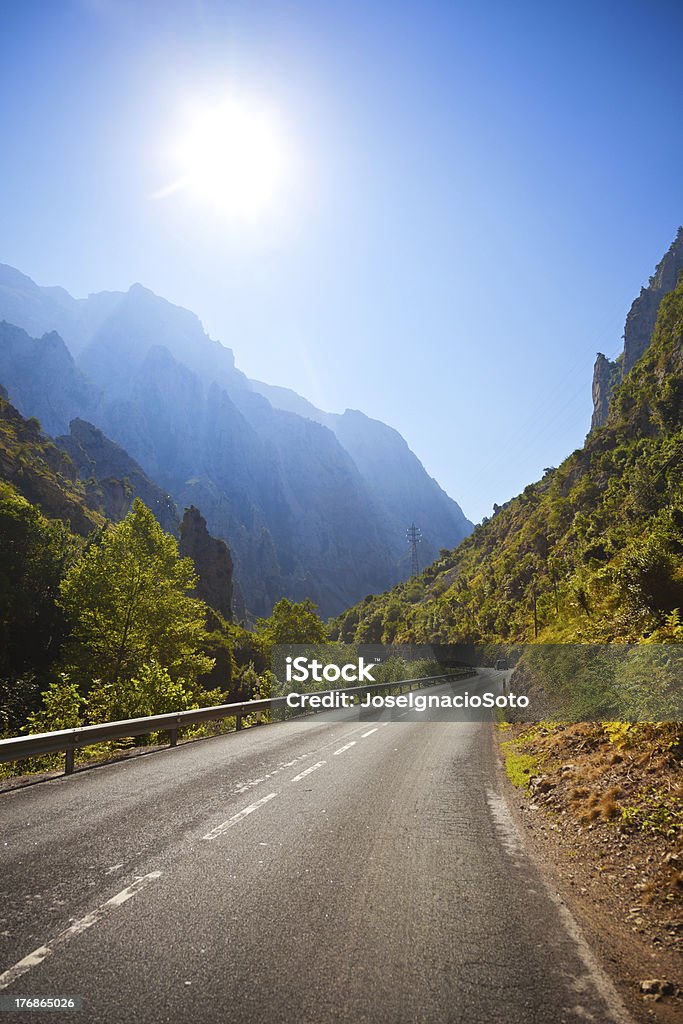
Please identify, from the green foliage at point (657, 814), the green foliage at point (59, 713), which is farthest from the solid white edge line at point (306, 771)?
the green foliage at point (59, 713)

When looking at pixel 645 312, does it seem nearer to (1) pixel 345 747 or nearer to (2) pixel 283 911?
(1) pixel 345 747

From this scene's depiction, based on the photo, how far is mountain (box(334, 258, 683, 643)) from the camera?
13.2 meters

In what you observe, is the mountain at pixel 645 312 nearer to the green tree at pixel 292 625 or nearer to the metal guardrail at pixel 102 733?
the green tree at pixel 292 625

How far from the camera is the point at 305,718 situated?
22.8 m

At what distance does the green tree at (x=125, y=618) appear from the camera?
29.3 meters

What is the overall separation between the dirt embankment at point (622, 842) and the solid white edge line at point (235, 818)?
3.69m

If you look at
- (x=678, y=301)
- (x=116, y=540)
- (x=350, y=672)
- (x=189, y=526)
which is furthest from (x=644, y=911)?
(x=678, y=301)

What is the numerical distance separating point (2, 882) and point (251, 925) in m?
2.48

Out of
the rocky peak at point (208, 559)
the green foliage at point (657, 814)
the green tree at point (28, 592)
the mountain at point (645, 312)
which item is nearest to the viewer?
the green foliage at point (657, 814)

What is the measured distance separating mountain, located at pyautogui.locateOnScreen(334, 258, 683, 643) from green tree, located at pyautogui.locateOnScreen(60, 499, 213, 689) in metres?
20.4

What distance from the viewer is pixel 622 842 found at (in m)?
6.02

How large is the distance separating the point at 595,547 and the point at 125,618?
118ft

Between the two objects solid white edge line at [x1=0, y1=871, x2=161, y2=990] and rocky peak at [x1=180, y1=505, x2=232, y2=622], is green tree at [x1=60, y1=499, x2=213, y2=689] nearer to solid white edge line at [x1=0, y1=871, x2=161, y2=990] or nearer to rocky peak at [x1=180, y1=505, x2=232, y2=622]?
solid white edge line at [x1=0, y1=871, x2=161, y2=990]

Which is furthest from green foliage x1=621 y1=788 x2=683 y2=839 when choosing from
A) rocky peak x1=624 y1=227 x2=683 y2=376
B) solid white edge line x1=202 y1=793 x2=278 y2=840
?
rocky peak x1=624 y1=227 x2=683 y2=376
